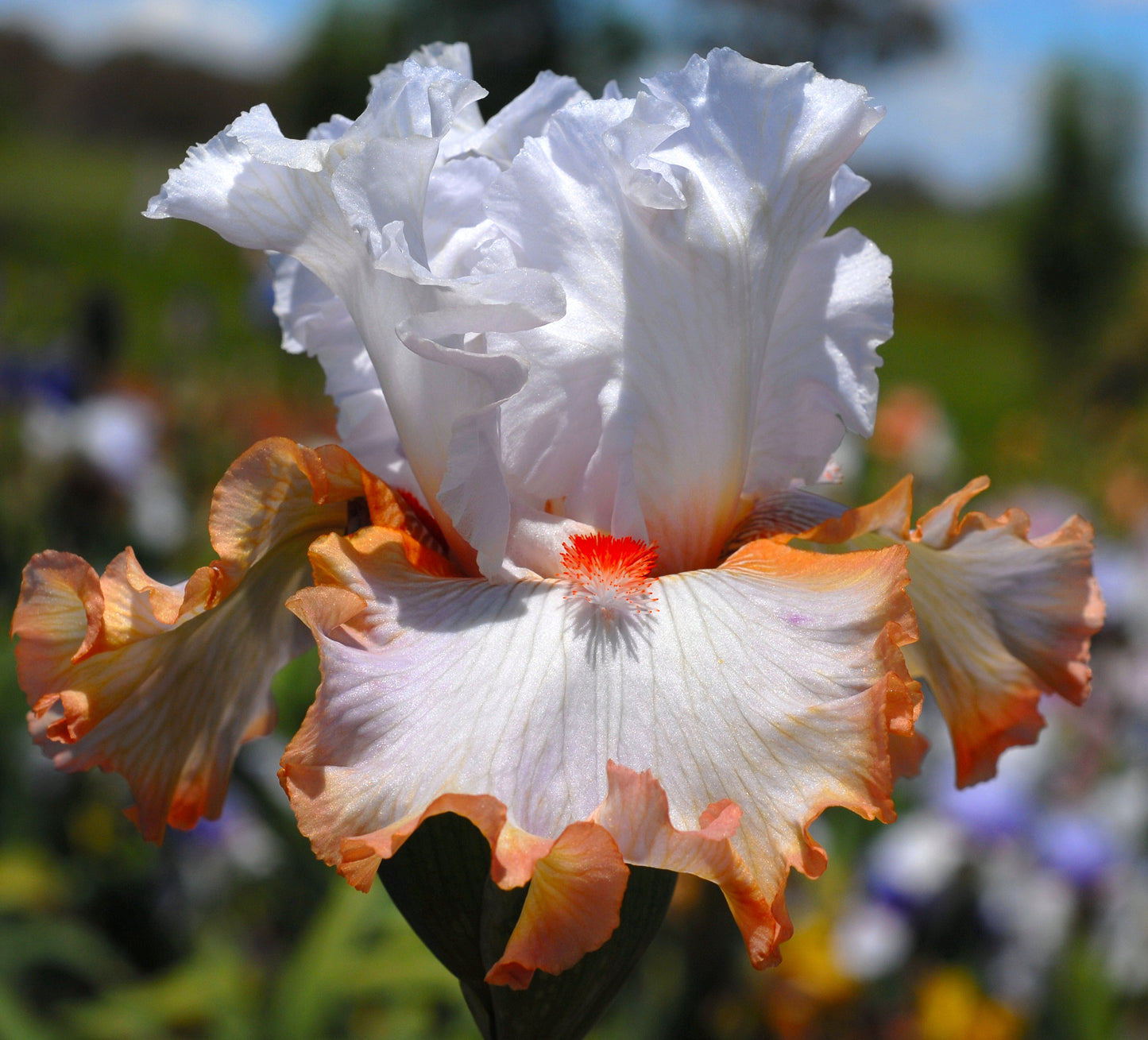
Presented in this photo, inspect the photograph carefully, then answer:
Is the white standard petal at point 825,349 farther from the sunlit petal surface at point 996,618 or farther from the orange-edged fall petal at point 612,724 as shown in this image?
the orange-edged fall petal at point 612,724

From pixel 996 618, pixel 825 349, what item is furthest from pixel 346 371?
pixel 996 618

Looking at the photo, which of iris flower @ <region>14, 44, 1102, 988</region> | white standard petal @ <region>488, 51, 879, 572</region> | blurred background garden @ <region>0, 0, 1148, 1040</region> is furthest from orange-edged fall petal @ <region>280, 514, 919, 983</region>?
blurred background garden @ <region>0, 0, 1148, 1040</region>

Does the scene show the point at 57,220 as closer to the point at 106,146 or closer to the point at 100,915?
the point at 106,146

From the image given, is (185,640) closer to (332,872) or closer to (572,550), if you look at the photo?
(572,550)

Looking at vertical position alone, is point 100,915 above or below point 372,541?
below

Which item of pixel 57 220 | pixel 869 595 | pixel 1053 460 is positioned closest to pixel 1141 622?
pixel 869 595

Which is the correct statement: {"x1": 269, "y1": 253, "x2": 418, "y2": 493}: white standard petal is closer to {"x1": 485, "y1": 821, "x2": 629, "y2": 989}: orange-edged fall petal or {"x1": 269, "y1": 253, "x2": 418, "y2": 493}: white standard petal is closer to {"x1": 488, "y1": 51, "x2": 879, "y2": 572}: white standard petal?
{"x1": 488, "y1": 51, "x2": 879, "y2": 572}: white standard petal

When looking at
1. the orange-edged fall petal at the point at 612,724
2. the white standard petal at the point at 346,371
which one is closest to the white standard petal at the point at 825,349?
the orange-edged fall petal at the point at 612,724
